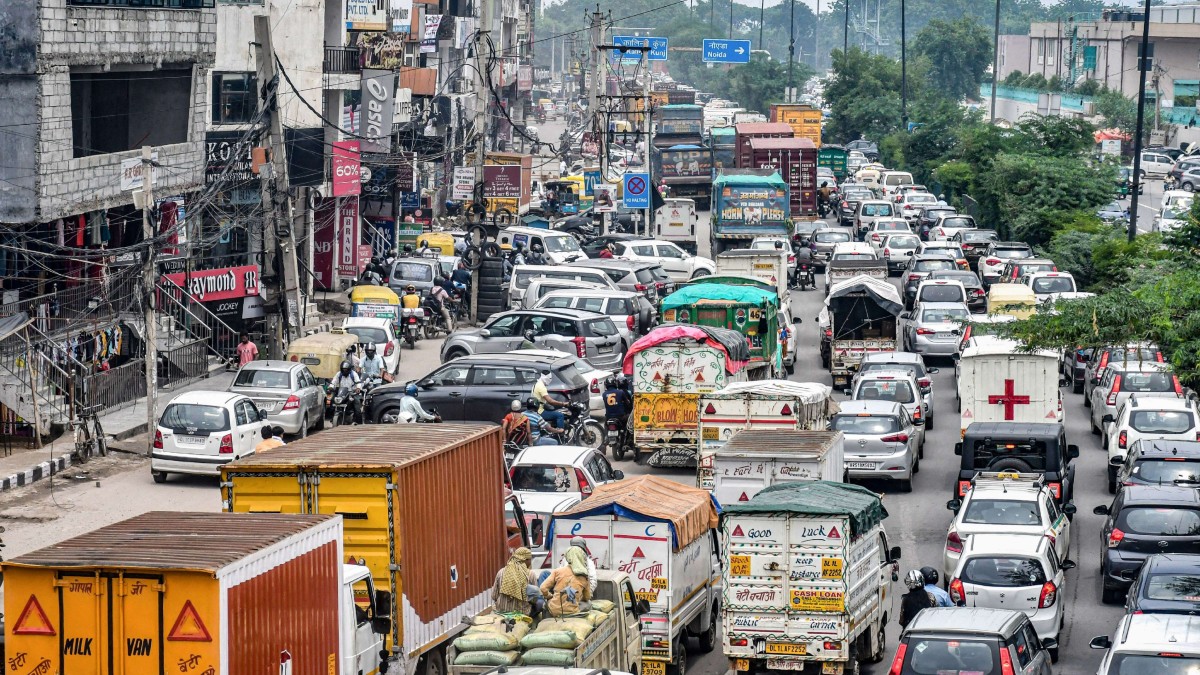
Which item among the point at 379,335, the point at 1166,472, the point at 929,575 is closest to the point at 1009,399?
the point at 1166,472

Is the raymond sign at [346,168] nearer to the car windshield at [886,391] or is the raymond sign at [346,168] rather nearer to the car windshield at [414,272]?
the car windshield at [414,272]

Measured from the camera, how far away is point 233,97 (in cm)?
4422

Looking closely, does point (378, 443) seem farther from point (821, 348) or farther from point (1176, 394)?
point (821, 348)

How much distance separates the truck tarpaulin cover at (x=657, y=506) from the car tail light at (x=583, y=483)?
225cm

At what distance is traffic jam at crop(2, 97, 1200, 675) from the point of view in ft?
43.9

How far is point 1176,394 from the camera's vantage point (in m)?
28.7

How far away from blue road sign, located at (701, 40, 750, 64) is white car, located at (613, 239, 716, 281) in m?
39.0

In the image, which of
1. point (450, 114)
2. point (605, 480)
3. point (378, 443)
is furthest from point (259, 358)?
point (450, 114)

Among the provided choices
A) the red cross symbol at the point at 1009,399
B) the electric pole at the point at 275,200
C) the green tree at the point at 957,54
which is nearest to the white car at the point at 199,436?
the electric pole at the point at 275,200

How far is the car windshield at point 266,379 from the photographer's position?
29.8 m

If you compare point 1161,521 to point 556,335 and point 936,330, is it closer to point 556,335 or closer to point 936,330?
point 556,335

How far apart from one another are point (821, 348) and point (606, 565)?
21.6 metres

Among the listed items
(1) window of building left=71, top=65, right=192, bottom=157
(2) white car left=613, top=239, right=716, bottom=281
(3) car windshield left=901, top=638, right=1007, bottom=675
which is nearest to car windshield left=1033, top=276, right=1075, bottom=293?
(2) white car left=613, top=239, right=716, bottom=281

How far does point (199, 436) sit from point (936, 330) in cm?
1652
